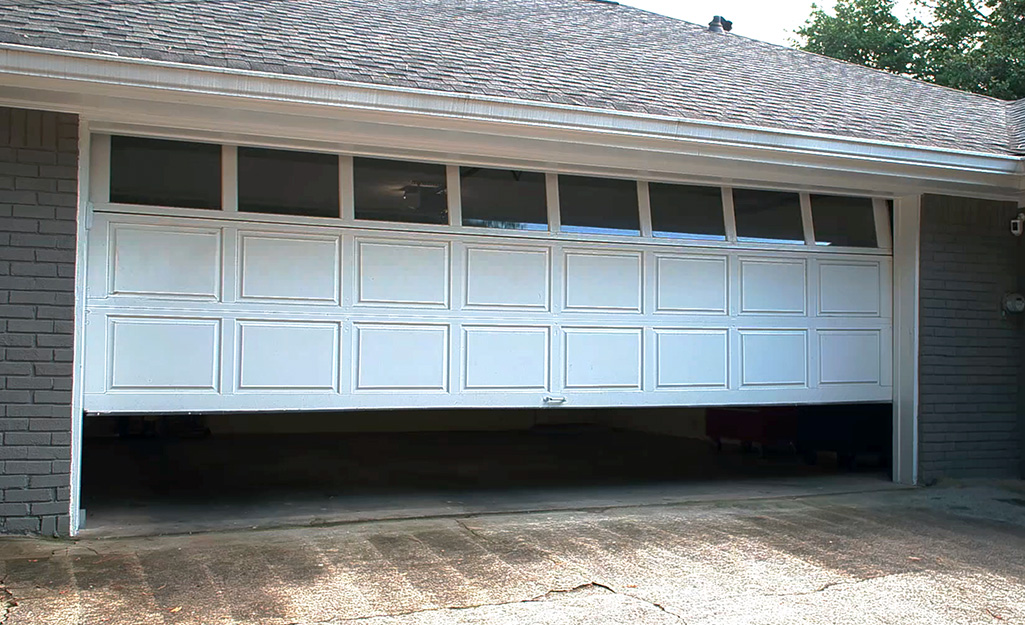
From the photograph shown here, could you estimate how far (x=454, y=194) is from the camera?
22.3 feet

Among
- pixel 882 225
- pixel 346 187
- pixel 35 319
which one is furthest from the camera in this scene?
pixel 882 225

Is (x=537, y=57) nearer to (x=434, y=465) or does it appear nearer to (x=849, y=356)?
(x=849, y=356)

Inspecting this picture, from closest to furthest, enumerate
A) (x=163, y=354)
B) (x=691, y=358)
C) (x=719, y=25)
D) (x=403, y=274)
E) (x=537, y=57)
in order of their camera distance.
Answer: (x=163, y=354) → (x=403, y=274) → (x=691, y=358) → (x=537, y=57) → (x=719, y=25)

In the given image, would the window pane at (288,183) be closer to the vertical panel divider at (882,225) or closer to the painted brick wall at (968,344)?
the vertical panel divider at (882,225)

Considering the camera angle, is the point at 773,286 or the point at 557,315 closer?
the point at 557,315

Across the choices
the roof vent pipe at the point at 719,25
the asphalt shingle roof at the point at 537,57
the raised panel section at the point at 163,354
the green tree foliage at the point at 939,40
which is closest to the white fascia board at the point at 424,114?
the asphalt shingle roof at the point at 537,57

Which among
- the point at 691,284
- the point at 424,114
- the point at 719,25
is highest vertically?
the point at 719,25

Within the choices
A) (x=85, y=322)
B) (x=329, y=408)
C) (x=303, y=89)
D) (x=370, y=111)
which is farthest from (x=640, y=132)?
(x=85, y=322)

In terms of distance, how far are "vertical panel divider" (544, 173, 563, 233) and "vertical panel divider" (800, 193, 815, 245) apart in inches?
92.2

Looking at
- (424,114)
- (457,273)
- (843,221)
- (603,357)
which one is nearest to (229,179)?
(424,114)

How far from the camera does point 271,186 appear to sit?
6.32 meters

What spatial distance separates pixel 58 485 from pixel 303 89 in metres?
2.76

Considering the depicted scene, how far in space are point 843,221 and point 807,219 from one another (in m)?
0.41

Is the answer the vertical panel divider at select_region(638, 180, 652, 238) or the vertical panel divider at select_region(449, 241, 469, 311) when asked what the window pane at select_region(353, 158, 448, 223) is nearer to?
the vertical panel divider at select_region(449, 241, 469, 311)
